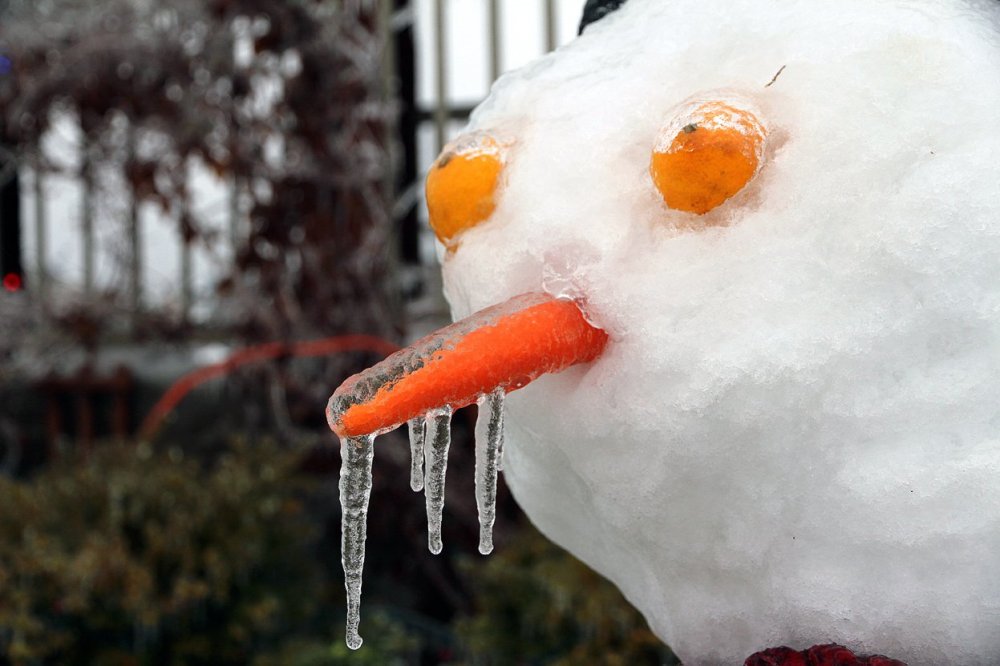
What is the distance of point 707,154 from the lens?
48 cm

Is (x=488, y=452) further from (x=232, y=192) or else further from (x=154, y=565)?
(x=232, y=192)

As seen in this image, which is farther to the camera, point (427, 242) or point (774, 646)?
point (427, 242)

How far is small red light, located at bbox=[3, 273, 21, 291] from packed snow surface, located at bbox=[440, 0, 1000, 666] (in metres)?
2.66

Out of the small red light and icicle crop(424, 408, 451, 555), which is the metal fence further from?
icicle crop(424, 408, 451, 555)

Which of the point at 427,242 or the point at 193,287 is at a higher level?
the point at 427,242

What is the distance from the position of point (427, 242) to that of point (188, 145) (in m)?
0.68

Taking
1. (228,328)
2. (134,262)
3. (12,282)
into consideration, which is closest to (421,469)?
(228,328)

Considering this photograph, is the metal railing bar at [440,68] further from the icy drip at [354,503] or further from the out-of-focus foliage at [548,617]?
the icy drip at [354,503]

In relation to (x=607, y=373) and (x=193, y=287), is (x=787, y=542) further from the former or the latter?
(x=193, y=287)

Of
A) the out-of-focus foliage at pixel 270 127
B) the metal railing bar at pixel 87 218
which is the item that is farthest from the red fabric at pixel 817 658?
the metal railing bar at pixel 87 218

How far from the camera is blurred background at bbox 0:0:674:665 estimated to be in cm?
171

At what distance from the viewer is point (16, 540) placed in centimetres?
178

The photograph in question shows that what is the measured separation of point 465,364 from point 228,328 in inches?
87.7

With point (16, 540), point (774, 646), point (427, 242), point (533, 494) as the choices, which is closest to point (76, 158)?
point (427, 242)
